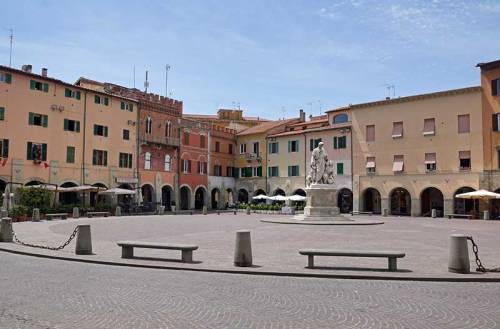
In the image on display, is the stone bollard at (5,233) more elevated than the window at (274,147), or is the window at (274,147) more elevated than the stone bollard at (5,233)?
the window at (274,147)

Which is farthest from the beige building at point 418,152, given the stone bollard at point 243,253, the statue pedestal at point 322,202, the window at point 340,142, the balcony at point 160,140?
the stone bollard at point 243,253

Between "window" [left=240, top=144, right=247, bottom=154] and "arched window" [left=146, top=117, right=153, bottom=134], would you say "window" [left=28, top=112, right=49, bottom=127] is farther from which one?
"window" [left=240, top=144, right=247, bottom=154]

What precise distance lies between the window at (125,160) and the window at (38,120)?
8.93 metres

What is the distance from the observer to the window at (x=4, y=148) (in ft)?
128

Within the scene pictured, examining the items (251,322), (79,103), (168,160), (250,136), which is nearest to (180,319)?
(251,322)

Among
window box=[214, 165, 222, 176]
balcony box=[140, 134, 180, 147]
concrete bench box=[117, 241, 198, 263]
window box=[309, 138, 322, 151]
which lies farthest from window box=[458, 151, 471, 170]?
concrete bench box=[117, 241, 198, 263]

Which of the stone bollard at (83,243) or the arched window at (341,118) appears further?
the arched window at (341,118)

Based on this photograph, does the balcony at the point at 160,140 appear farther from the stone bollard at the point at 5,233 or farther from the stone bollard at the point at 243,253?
the stone bollard at the point at 243,253

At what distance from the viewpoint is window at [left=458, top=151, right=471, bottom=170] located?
4491 centimetres

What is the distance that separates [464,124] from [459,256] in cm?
3743

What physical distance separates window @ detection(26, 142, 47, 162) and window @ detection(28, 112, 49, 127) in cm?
172

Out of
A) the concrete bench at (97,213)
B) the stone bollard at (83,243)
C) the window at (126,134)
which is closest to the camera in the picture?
the stone bollard at (83,243)

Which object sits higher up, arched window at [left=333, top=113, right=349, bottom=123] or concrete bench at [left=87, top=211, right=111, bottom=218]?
arched window at [left=333, top=113, right=349, bottom=123]

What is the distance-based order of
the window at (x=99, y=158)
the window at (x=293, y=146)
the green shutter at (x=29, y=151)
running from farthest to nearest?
the window at (x=293, y=146)
the window at (x=99, y=158)
the green shutter at (x=29, y=151)
